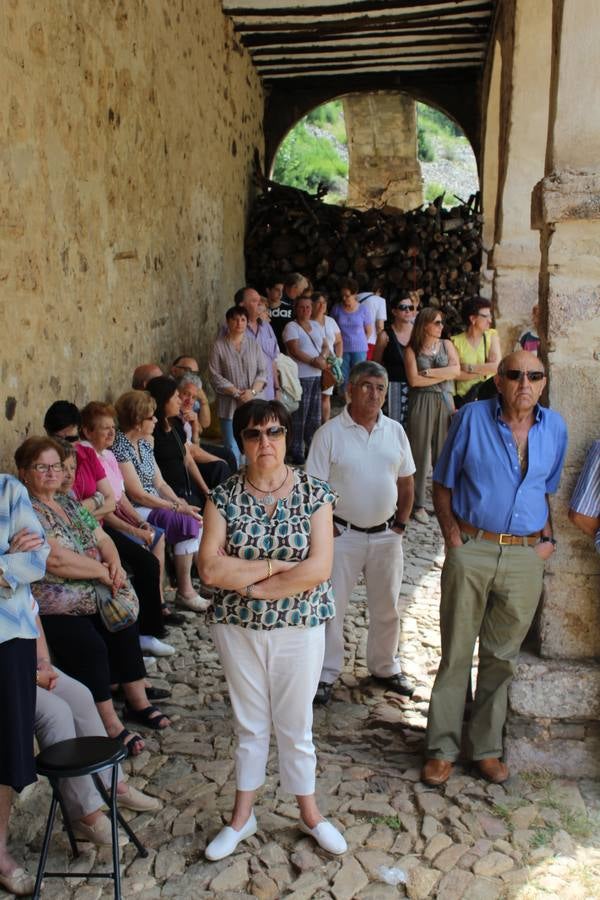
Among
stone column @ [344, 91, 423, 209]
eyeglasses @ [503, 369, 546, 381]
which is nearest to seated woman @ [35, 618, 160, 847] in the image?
eyeglasses @ [503, 369, 546, 381]

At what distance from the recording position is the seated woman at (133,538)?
182 inches

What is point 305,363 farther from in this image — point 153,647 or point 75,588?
point 75,588

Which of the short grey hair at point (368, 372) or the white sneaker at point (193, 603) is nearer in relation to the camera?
the short grey hair at point (368, 372)

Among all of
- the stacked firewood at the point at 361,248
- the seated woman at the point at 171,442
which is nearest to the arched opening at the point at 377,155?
the stacked firewood at the point at 361,248

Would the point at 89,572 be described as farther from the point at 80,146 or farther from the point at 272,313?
the point at 272,313

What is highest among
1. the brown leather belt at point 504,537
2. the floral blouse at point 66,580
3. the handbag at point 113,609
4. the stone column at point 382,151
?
the stone column at point 382,151

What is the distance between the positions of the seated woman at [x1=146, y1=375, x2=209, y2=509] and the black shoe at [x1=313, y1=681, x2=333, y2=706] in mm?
1763

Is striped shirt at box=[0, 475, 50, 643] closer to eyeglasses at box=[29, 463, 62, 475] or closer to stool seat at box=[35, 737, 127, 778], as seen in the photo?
stool seat at box=[35, 737, 127, 778]

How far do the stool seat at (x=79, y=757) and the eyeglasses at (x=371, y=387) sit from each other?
1.93 metres

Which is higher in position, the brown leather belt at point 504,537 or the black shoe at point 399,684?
the brown leather belt at point 504,537

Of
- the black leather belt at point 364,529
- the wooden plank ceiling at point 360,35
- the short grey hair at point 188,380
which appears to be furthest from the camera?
the wooden plank ceiling at point 360,35

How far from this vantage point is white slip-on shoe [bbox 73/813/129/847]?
3213 millimetres

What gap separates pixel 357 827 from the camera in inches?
132

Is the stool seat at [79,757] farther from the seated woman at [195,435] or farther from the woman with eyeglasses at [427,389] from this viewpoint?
the woman with eyeglasses at [427,389]
